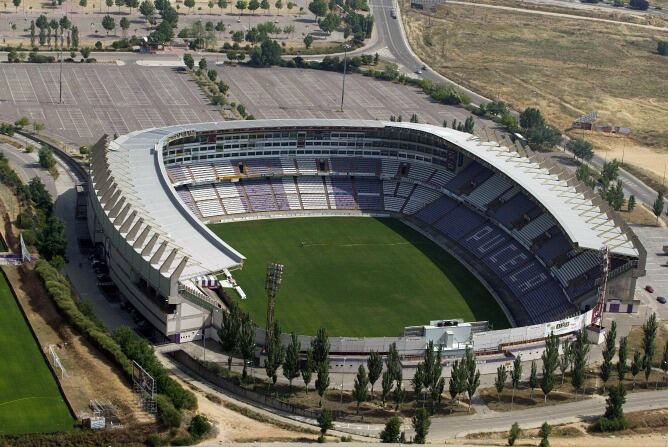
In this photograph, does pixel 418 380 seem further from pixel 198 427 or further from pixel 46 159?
pixel 46 159

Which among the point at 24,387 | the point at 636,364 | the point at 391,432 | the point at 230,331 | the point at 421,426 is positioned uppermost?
the point at 230,331

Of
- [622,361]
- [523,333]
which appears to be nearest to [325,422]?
[523,333]

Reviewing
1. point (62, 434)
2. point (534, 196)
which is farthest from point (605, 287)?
point (62, 434)

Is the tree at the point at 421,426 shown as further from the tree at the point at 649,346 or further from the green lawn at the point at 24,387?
the green lawn at the point at 24,387

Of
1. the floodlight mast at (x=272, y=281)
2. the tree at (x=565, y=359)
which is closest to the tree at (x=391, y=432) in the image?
the floodlight mast at (x=272, y=281)

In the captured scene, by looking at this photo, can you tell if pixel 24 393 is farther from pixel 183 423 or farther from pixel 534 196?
pixel 534 196

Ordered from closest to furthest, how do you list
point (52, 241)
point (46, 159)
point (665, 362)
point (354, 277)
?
point (665, 362)
point (52, 241)
point (354, 277)
point (46, 159)

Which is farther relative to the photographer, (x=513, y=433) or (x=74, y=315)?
(x=74, y=315)

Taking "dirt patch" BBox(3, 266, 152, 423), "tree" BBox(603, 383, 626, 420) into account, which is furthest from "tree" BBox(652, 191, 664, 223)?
"dirt patch" BBox(3, 266, 152, 423)
